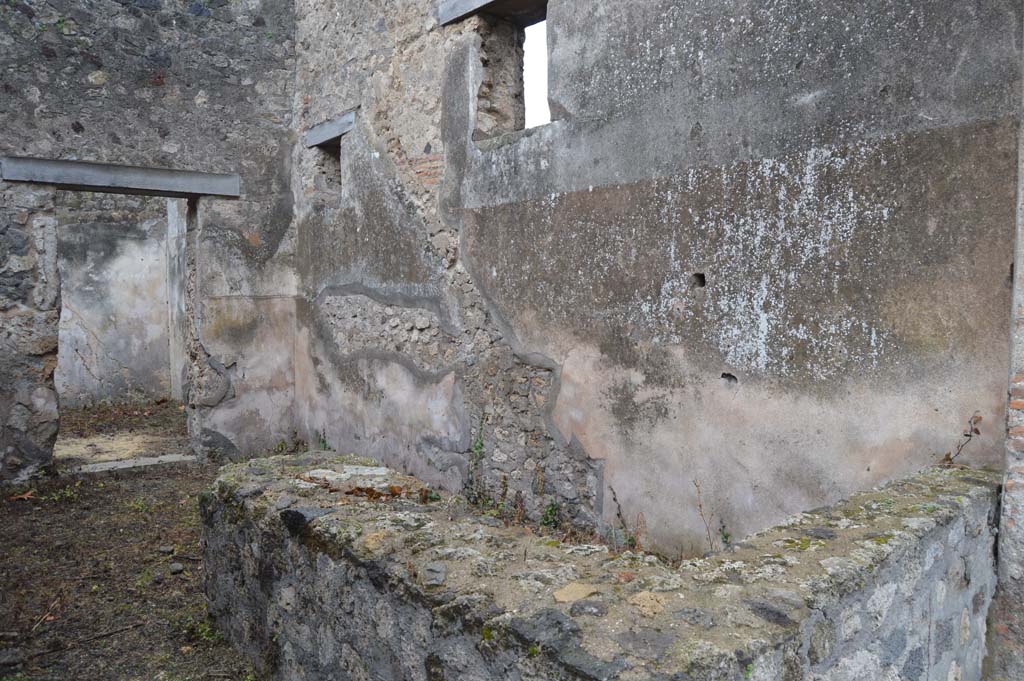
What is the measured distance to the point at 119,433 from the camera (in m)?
7.71

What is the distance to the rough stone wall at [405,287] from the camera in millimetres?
4426

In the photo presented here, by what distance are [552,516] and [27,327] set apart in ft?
13.7

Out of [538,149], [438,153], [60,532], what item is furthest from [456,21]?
[60,532]

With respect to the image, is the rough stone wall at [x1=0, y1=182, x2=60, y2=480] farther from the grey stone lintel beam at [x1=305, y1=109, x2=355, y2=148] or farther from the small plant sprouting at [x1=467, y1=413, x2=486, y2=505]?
the small plant sprouting at [x1=467, y1=413, x2=486, y2=505]

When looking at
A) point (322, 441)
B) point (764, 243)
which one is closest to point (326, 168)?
point (322, 441)

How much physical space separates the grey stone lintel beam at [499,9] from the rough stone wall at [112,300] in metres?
6.54

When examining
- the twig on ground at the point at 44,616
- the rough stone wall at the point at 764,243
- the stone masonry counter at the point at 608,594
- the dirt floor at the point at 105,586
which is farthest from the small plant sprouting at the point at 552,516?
the twig on ground at the point at 44,616

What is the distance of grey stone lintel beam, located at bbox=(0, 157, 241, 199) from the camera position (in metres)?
5.50

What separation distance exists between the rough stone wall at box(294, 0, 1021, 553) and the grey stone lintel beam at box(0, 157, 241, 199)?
1589mm

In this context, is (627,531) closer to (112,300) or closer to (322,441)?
(322,441)

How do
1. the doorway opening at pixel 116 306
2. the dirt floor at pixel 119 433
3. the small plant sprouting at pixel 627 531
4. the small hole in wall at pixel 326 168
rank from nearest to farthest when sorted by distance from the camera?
1. the small plant sprouting at pixel 627 531
2. the small hole in wall at pixel 326 168
3. the dirt floor at pixel 119 433
4. the doorway opening at pixel 116 306

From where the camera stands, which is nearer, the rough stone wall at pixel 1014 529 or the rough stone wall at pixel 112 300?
the rough stone wall at pixel 1014 529

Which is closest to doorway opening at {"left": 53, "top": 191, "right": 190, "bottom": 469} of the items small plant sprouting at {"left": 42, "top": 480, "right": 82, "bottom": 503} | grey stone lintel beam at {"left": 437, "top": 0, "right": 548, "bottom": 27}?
small plant sprouting at {"left": 42, "top": 480, "right": 82, "bottom": 503}

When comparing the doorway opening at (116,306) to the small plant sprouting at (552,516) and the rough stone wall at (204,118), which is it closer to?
the rough stone wall at (204,118)
